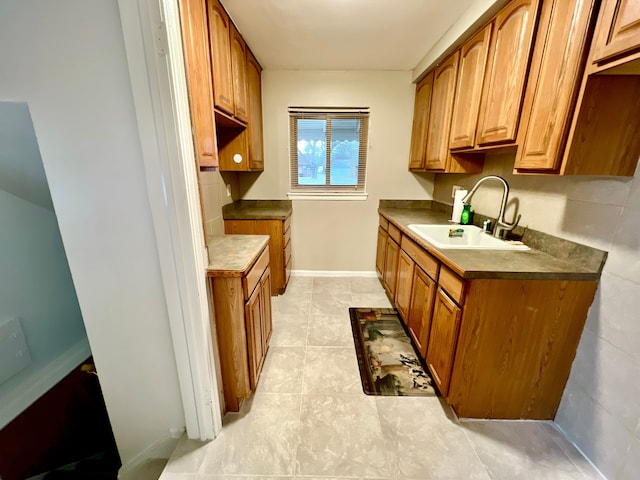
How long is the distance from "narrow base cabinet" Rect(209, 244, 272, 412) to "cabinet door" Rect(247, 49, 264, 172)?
1.35 meters

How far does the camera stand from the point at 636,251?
1036 millimetres

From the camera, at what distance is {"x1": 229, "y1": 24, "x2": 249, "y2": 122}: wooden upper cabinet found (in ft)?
6.21

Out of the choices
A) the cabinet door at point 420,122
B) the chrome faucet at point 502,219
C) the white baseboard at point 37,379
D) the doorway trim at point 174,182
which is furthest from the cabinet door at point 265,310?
the cabinet door at point 420,122

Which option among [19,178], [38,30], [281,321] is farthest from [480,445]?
[19,178]

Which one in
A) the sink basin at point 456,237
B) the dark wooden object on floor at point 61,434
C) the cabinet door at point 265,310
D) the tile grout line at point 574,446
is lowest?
the dark wooden object on floor at point 61,434

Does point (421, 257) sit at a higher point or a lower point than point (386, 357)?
higher

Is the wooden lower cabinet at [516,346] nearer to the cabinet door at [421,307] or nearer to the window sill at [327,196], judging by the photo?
the cabinet door at [421,307]

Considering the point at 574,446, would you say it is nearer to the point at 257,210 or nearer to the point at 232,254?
the point at 232,254

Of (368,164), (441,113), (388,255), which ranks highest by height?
(441,113)

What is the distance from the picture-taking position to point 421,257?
5.76ft

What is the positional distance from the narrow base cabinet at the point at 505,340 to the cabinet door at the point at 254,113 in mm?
1962

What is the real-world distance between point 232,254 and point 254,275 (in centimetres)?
17

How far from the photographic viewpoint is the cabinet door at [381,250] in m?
2.87

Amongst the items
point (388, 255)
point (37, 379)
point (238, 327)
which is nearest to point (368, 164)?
point (388, 255)
